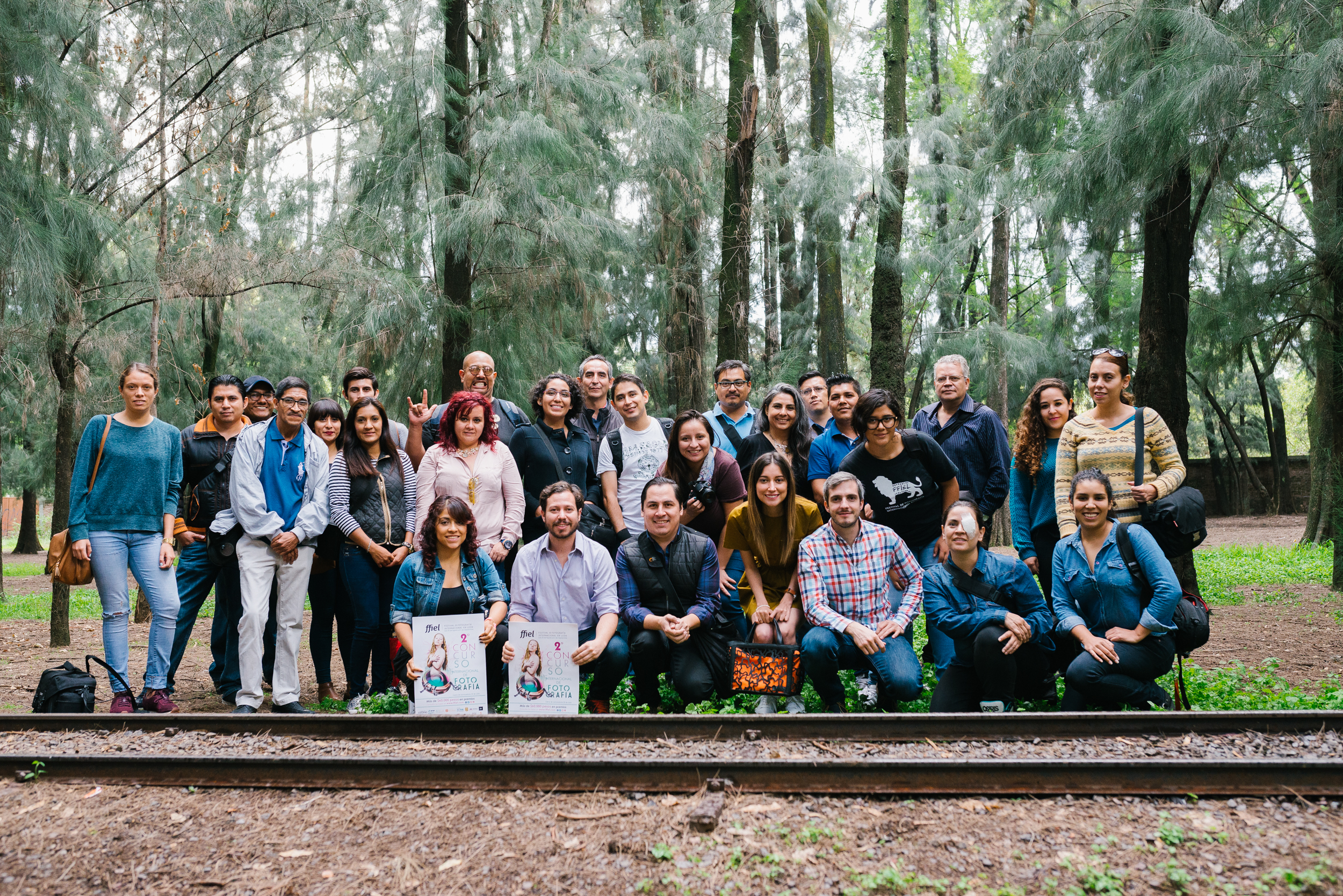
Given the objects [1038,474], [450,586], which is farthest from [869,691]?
[450,586]

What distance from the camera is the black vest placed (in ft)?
16.5

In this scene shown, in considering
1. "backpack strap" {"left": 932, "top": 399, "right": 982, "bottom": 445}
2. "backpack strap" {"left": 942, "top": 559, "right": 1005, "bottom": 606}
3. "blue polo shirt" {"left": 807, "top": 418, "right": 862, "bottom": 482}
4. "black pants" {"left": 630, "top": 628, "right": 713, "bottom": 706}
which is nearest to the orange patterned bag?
"black pants" {"left": 630, "top": 628, "right": 713, "bottom": 706}

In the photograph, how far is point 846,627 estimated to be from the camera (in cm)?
473

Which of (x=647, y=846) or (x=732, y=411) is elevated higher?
(x=732, y=411)

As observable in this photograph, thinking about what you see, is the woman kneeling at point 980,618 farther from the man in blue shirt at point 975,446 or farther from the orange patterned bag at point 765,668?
the man in blue shirt at point 975,446

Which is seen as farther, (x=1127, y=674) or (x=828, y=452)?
(x=828, y=452)

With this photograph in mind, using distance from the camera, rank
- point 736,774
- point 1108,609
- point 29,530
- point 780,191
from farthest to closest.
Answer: point 29,530 < point 780,191 < point 1108,609 < point 736,774

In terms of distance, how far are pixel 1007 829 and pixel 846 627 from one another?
1646 mm

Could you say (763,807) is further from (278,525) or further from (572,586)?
(278,525)

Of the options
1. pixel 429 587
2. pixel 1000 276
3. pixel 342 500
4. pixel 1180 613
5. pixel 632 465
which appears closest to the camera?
pixel 1180 613

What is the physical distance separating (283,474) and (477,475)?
1.10 m

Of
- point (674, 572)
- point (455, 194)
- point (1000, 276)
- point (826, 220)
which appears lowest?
point (674, 572)

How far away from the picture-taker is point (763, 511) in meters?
5.21

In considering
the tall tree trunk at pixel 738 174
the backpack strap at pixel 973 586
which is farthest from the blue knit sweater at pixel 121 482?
the tall tree trunk at pixel 738 174
